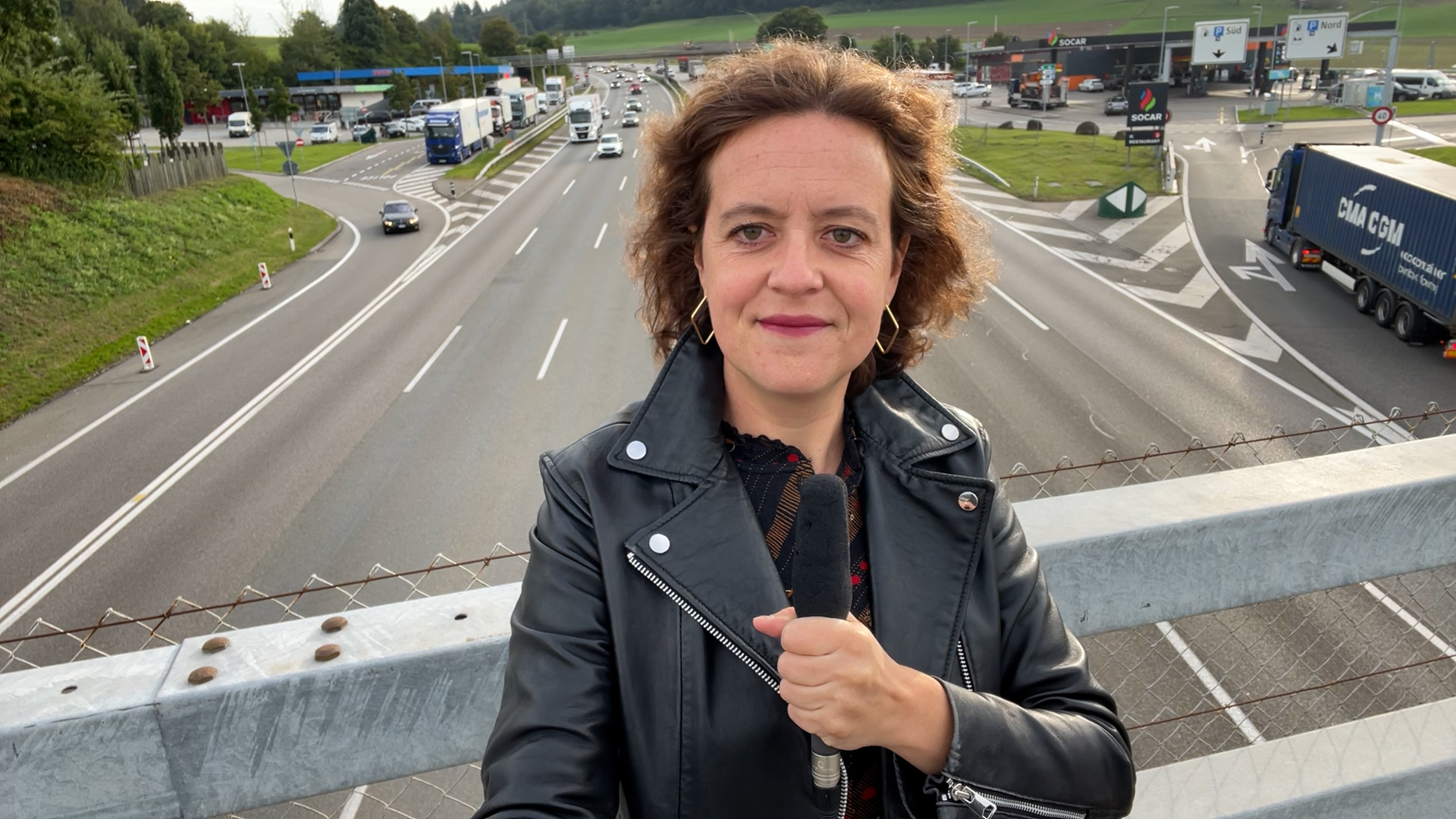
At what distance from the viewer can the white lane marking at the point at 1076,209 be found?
31.9 meters

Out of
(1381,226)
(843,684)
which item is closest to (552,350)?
(1381,226)

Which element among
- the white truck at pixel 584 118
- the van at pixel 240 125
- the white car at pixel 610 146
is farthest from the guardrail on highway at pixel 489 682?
the van at pixel 240 125

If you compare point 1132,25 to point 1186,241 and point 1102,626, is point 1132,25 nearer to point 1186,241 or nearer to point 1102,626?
point 1186,241

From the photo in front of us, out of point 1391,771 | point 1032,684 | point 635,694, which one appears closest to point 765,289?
point 635,694

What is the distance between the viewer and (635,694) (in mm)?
1716

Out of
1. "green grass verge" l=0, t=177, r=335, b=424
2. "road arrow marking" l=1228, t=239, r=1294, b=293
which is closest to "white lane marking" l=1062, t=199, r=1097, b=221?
"road arrow marking" l=1228, t=239, r=1294, b=293

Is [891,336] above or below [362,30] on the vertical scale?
below

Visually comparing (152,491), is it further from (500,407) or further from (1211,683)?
(1211,683)

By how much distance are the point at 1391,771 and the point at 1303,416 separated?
13.5m

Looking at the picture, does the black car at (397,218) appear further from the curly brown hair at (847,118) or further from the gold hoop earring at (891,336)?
the gold hoop earring at (891,336)

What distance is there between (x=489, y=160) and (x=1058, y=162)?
30173 millimetres

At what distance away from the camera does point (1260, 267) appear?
79.0 ft

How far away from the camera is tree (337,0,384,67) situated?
10819cm

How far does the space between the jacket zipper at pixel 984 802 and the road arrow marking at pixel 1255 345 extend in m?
18.2
